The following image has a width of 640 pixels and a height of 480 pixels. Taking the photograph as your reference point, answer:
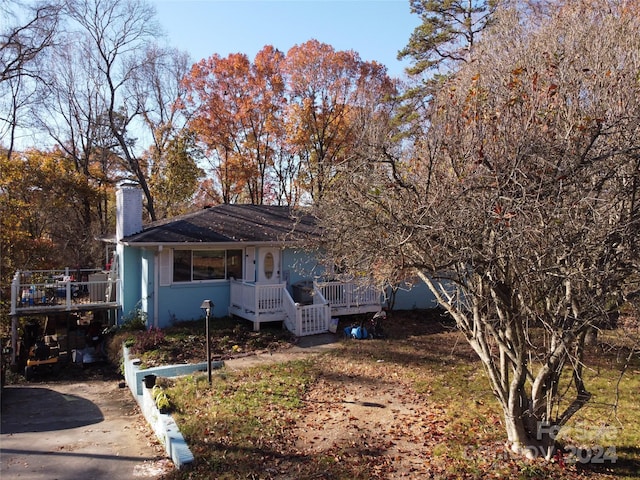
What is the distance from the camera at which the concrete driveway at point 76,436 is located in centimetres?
623

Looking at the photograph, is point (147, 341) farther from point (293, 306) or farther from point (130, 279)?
point (293, 306)

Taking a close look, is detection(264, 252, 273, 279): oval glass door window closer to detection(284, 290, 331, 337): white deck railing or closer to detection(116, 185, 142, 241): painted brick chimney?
detection(284, 290, 331, 337): white deck railing

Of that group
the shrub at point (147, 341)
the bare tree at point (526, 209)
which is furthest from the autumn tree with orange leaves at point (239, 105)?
the bare tree at point (526, 209)

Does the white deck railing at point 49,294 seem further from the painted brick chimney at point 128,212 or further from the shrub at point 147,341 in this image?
the shrub at point 147,341

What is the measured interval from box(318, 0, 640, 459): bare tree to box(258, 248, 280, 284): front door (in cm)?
754

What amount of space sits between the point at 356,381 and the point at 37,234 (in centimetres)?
1849

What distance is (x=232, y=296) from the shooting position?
14.0 m

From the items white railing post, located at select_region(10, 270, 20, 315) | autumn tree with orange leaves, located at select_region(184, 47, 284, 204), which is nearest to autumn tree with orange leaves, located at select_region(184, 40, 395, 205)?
autumn tree with orange leaves, located at select_region(184, 47, 284, 204)

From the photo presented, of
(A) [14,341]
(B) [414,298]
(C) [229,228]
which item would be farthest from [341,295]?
(A) [14,341]

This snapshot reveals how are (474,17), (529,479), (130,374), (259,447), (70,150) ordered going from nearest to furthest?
(529,479) < (259,447) < (130,374) < (474,17) < (70,150)

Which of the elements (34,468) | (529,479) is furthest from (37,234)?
(529,479)

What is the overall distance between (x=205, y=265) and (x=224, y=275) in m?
0.68

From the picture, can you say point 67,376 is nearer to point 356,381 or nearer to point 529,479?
point 356,381

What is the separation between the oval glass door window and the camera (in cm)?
1430
